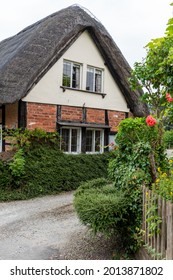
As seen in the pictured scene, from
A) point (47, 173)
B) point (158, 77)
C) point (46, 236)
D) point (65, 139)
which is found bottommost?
point (46, 236)

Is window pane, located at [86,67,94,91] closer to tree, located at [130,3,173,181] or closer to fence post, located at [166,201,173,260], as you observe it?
tree, located at [130,3,173,181]

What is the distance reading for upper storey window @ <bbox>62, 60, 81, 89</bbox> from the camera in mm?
10938

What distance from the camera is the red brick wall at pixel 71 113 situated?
1069 cm

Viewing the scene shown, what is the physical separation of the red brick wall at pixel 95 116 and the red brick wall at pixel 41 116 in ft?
5.20

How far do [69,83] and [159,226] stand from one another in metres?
8.38

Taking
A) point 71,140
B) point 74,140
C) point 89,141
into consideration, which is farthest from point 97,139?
point 71,140

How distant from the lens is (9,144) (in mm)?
9859

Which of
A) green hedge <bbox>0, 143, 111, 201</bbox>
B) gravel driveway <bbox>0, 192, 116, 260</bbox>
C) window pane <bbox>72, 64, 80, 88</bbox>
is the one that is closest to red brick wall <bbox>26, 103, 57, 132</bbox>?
green hedge <bbox>0, 143, 111, 201</bbox>

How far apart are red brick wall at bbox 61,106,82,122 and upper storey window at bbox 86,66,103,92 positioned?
3.76ft

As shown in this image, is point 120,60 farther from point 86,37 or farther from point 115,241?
point 115,241

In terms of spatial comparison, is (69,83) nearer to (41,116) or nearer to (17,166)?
(41,116)

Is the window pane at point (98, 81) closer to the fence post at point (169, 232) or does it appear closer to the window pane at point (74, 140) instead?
the window pane at point (74, 140)

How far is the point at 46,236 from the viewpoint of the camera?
525 cm
